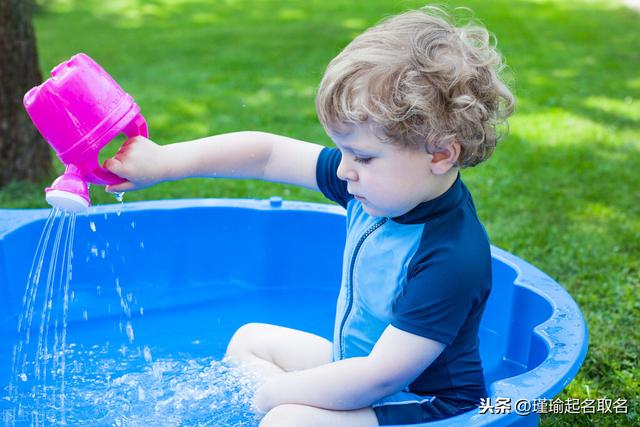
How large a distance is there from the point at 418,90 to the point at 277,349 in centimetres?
77

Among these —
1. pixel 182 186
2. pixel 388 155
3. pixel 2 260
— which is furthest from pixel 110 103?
pixel 182 186

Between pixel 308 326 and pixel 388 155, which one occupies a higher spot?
pixel 388 155

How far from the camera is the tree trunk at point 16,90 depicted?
3.13 metres

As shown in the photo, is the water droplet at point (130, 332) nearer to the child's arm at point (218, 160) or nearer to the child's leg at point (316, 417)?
the child's arm at point (218, 160)

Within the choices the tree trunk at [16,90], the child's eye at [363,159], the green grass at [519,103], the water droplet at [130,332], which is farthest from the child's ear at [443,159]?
the tree trunk at [16,90]

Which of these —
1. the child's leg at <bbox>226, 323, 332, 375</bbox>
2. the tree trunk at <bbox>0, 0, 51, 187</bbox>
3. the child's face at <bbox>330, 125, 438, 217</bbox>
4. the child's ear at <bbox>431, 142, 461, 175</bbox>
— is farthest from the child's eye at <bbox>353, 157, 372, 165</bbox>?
the tree trunk at <bbox>0, 0, 51, 187</bbox>

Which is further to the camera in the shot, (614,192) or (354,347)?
(614,192)

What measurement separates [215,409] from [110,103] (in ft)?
2.58

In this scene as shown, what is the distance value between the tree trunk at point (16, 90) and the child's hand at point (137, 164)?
179cm

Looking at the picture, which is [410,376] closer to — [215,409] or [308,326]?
[215,409]

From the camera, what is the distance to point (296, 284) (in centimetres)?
263

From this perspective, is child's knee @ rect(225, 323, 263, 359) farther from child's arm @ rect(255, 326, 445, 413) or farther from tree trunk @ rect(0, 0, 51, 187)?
tree trunk @ rect(0, 0, 51, 187)

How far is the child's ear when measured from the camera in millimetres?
1451

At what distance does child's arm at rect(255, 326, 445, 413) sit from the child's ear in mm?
293
